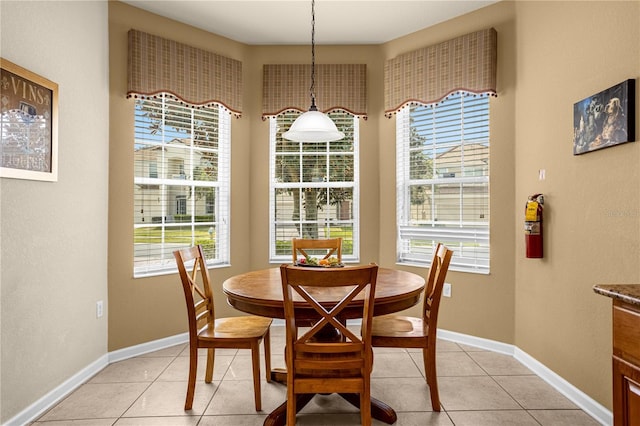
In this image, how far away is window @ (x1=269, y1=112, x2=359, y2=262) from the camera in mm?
4074

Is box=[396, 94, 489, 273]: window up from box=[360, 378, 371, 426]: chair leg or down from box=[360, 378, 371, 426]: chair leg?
up

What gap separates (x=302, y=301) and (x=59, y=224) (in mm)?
1789

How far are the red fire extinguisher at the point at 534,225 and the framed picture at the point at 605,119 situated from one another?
0.48m

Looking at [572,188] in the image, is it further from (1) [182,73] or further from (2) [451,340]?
(1) [182,73]

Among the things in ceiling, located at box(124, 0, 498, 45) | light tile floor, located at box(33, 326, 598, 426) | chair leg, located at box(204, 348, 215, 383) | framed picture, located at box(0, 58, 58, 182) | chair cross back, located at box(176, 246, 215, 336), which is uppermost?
ceiling, located at box(124, 0, 498, 45)

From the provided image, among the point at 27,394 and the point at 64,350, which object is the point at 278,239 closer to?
the point at 64,350

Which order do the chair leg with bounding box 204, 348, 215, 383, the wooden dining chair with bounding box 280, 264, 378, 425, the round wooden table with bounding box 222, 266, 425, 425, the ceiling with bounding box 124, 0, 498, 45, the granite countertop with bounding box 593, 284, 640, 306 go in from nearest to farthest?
the granite countertop with bounding box 593, 284, 640, 306
the wooden dining chair with bounding box 280, 264, 378, 425
the round wooden table with bounding box 222, 266, 425, 425
the chair leg with bounding box 204, 348, 215, 383
the ceiling with bounding box 124, 0, 498, 45

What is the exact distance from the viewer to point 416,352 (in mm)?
3260

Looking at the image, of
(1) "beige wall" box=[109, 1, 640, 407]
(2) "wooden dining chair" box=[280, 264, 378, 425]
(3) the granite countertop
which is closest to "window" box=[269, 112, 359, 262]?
(1) "beige wall" box=[109, 1, 640, 407]

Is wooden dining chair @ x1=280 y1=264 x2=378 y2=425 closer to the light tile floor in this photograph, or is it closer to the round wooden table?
the round wooden table

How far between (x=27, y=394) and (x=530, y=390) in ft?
10.2

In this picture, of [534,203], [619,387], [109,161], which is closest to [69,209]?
[109,161]

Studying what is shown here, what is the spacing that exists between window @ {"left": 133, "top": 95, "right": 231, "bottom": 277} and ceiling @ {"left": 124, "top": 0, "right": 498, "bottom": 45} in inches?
29.8

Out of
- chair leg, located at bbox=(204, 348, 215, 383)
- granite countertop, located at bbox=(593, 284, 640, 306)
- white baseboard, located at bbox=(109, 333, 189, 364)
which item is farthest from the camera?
white baseboard, located at bbox=(109, 333, 189, 364)
